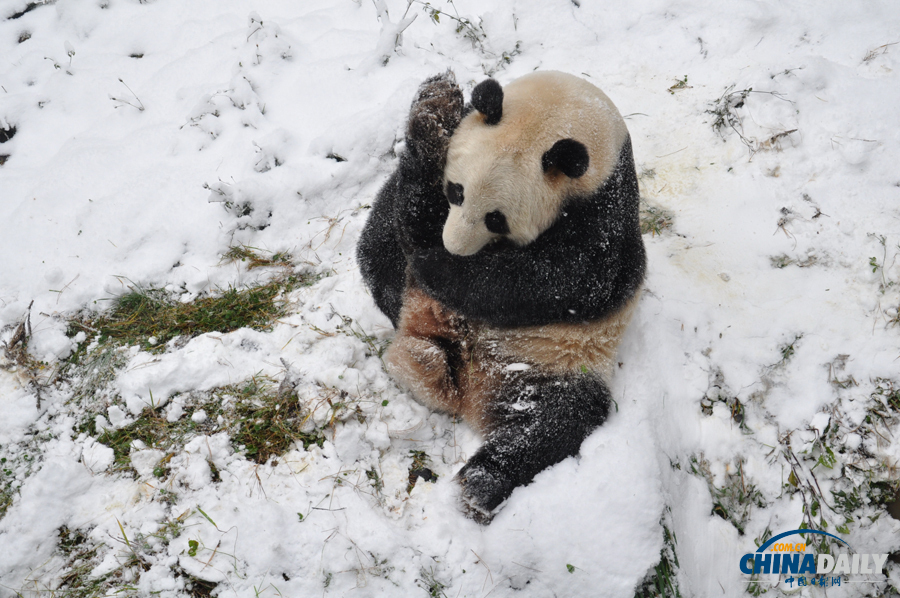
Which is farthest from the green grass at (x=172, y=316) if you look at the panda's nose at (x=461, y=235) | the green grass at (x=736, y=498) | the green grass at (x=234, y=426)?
the green grass at (x=736, y=498)

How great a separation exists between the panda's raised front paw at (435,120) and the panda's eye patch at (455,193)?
0.13 meters

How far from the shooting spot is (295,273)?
3699mm

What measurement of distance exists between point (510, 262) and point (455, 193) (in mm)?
417

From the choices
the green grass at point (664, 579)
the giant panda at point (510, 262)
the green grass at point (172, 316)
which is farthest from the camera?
the green grass at point (172, 316)

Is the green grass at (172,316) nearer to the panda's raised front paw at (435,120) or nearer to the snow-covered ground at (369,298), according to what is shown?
the snow-covered ground at (369,298)

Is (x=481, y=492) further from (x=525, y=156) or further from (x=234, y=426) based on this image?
(x=525, y=156)

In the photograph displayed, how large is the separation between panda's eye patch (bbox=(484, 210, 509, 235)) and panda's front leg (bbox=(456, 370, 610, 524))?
32.9 inches

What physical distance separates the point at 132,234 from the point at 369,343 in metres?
1.96

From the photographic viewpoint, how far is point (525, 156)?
2.07 meters

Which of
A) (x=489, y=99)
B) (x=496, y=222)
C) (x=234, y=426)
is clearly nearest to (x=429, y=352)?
(x=496, y=222)

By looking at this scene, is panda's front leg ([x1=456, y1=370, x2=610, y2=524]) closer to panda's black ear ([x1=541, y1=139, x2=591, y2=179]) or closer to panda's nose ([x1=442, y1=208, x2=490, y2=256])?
panda's nose ([x1=442, y1=208, x2=490, y2=256])

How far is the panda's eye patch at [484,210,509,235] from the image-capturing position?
2189 mm

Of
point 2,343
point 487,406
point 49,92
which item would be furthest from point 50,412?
point 49,92

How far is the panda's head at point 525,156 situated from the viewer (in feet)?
6.81
